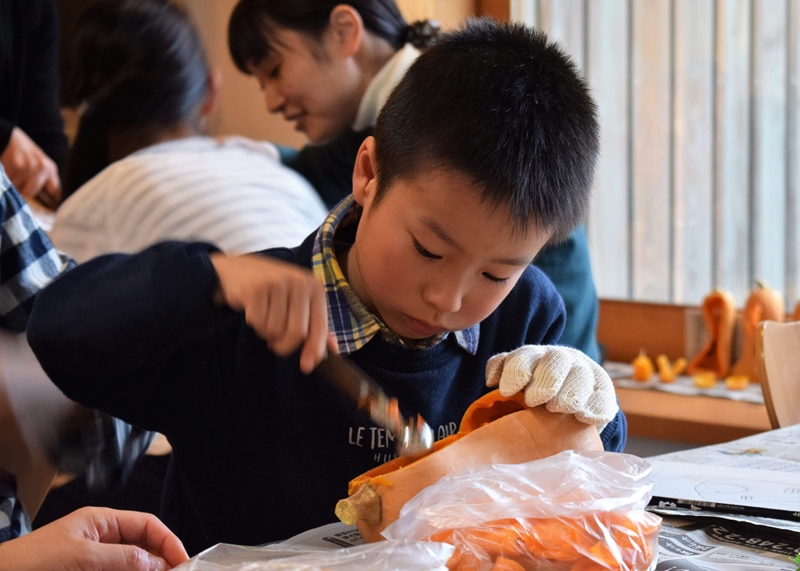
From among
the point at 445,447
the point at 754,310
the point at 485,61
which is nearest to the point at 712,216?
the point at 754,310

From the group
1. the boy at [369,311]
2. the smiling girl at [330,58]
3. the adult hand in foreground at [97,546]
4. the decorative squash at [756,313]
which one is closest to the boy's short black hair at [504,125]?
the boy at [369,311]

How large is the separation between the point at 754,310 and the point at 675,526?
131 centimetres

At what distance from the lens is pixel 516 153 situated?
74cm

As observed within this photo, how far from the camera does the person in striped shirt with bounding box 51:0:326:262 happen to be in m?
1.29

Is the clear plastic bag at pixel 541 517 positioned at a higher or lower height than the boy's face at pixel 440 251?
lower

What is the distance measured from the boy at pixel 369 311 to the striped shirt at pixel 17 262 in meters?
0.24

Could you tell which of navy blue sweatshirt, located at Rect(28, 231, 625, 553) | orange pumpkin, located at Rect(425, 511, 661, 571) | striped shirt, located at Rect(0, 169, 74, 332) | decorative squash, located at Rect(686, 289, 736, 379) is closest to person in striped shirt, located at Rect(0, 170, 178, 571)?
striped shirt, located at Rect(0, 169, 74, 332)

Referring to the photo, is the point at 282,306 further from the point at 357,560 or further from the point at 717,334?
the point at 717,334

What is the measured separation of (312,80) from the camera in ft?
5.11

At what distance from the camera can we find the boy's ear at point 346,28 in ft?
4.90

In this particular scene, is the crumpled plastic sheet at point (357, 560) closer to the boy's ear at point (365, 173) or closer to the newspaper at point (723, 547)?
the newspaper at point (723, 547)

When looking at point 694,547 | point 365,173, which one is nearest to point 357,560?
point 694,547

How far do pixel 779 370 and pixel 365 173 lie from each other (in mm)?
715

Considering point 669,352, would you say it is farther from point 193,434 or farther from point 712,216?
point 193,434
